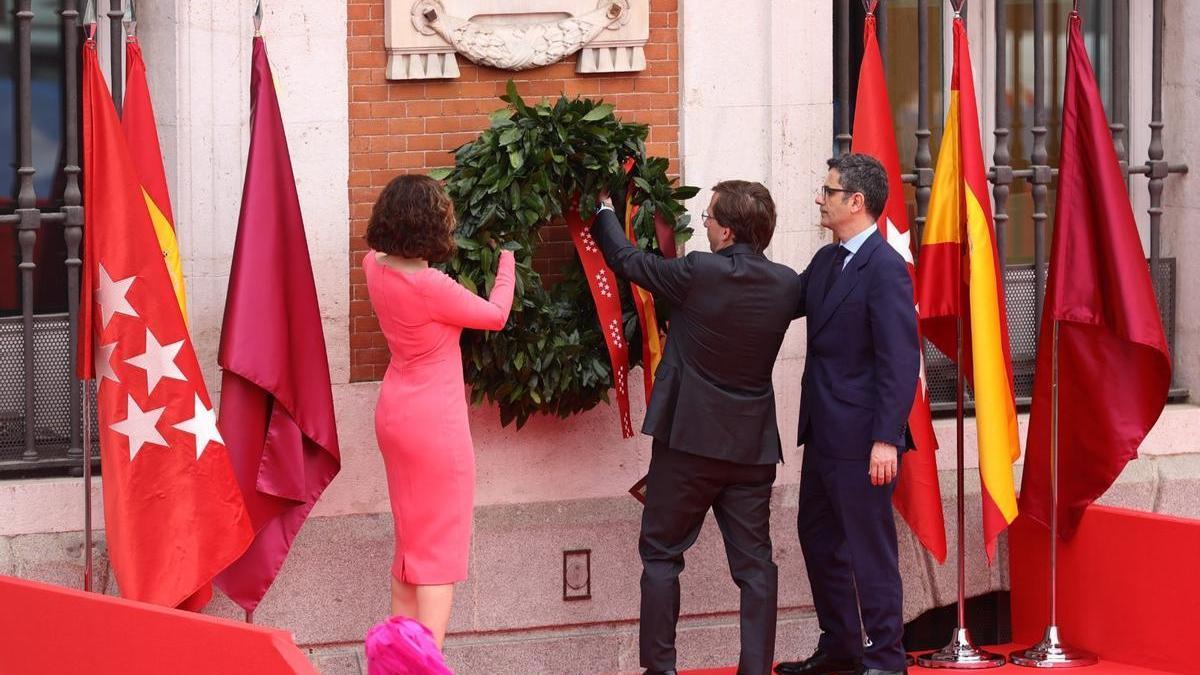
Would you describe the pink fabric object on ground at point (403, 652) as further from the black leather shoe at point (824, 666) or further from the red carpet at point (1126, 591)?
the red carpet at point (1126, 591)

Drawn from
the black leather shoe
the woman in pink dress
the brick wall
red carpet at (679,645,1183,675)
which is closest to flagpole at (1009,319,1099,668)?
red carpet at (679,645,1183,675)

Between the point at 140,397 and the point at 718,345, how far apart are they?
6.27 feet

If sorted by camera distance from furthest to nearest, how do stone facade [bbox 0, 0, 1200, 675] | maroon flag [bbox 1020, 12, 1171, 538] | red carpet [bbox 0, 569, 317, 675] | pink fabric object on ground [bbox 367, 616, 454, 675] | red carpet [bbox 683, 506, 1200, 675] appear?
maroon flag [bbox 1020, 12, 1171, 538] → red carpet [bbox 683, 506, 1200, 675] → stone facade [bbox 0, 0, 1200, 675] → red carpet [bbox 0, 569, 317, 675] → pink fabric object on ground [bbox 367, 616, 454, 675]

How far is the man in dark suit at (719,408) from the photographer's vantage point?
5.91m

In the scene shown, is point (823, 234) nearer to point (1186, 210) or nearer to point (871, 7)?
point (871, 7)

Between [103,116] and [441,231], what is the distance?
114cm

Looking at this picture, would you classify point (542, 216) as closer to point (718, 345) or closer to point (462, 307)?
point (462, 307)

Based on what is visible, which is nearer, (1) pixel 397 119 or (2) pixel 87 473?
(2) pixel 87 473

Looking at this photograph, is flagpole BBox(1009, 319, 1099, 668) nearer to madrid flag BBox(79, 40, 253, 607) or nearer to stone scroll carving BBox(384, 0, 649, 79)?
stone scroll carving BBox(384, 0, 649, 79)

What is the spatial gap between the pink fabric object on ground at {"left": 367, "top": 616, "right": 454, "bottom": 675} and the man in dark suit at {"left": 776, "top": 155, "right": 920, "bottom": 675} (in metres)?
3.09

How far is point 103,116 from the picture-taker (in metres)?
5.69

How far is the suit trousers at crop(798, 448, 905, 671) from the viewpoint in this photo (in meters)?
6.08

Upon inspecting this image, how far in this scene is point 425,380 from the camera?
584 cm

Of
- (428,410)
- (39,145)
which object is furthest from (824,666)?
(39,145)
